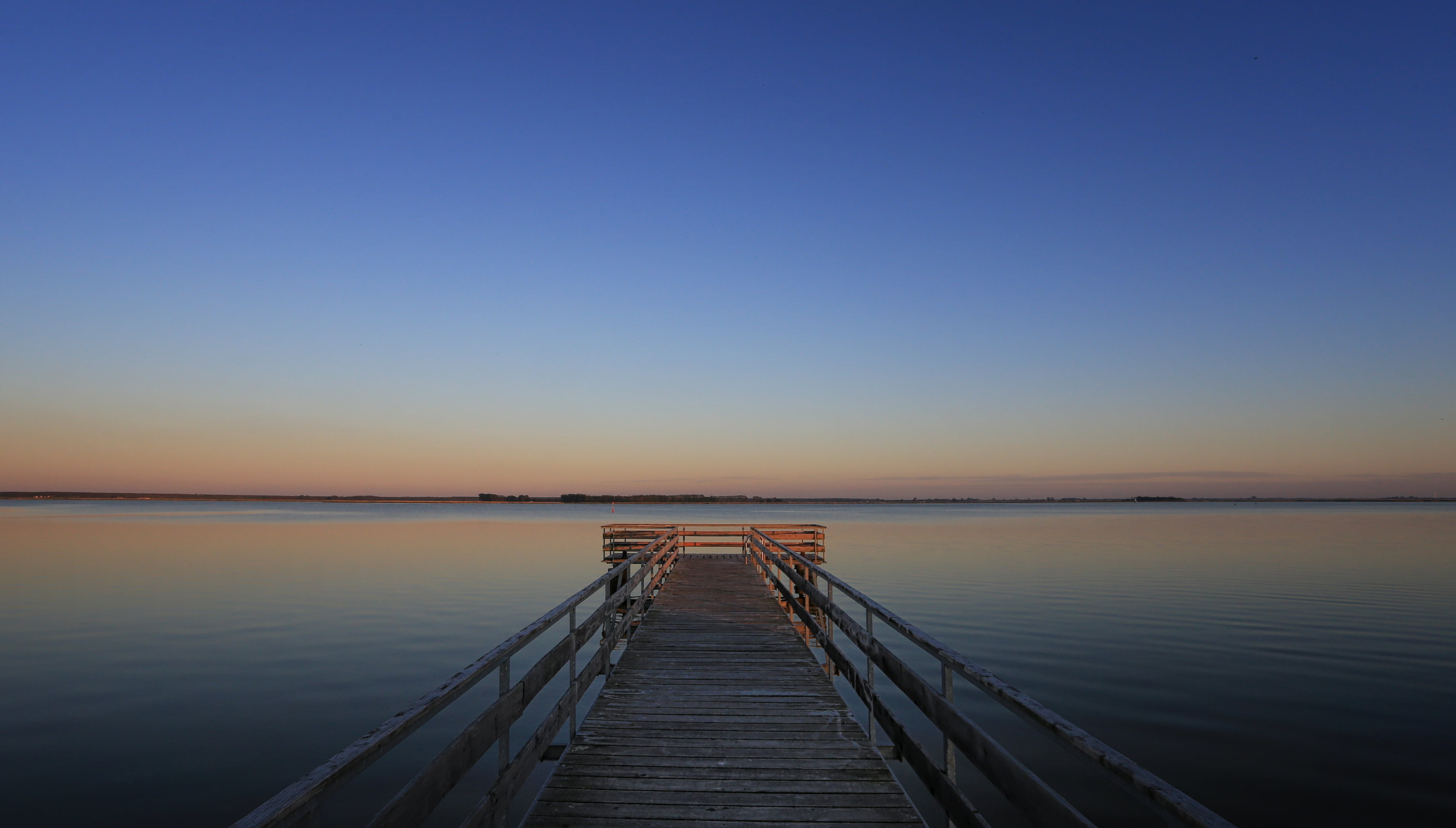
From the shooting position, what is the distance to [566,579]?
1160 inches

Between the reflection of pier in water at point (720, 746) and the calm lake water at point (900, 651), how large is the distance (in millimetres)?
A: 2675

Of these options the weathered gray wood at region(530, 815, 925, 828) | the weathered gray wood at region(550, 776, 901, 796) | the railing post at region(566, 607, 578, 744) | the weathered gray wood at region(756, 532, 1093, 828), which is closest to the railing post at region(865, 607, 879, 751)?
the weathered gray wood at region(756, 532, 1093, 828)

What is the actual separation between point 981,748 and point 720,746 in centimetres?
253

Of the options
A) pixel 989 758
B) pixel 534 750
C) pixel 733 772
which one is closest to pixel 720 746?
pixel 733 772

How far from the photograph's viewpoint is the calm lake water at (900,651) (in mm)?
8656

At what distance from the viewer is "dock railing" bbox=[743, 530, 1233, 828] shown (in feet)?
7.59

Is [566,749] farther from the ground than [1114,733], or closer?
farther from the ground

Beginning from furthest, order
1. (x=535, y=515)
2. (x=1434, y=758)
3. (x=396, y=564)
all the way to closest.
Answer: (x=535, y=515)
(x=396, y=564)
(x=1434, y=758)

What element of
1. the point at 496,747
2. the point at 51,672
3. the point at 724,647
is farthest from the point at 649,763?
the point at 51,672

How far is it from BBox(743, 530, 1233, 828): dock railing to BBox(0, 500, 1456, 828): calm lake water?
3.72m

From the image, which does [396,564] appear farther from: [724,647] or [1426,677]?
[1426,677]

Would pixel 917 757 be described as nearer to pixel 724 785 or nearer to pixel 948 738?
pixel 948 738

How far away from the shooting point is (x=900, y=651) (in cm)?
1589

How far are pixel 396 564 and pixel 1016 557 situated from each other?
28.8 meters
